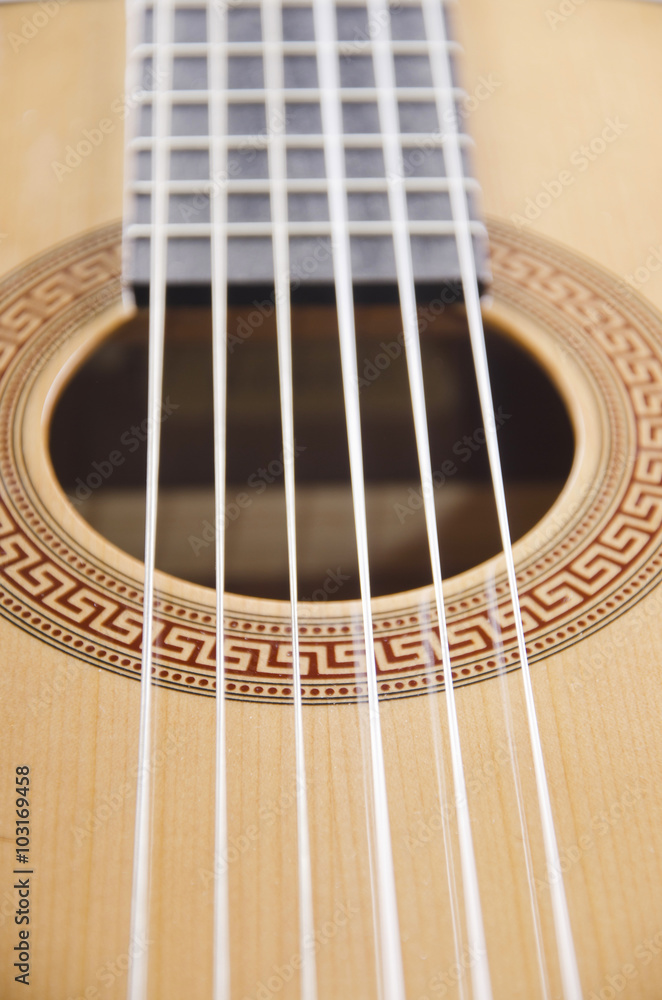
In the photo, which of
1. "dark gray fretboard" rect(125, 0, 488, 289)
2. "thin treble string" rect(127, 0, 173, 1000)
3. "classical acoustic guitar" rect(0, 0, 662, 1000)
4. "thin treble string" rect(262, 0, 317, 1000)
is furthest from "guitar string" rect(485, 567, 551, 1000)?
"dark gray fretboard" rect(125, 0, 488, 289)

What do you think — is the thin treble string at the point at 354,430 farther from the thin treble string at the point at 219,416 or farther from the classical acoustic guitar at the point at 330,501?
the thin treble string at the point at 219,416

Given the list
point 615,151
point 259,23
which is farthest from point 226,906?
point 259,23

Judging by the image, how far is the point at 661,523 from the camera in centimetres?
92

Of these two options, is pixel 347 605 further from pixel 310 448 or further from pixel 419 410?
pixel 310 448

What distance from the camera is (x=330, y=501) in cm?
116

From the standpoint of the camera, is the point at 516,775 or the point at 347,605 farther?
the point at 347,605

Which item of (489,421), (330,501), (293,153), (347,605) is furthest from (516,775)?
(293,153)

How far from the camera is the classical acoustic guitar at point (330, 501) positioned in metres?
0.69

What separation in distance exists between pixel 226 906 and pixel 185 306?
67 cm

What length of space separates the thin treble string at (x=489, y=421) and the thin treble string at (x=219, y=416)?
223 mm

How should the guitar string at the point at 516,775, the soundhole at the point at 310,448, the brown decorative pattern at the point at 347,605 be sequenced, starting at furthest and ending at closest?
the soundhole at the point at 310,448 → the brown decorative pattern at the point at 347,605 → the guitar string at the point at 516,775

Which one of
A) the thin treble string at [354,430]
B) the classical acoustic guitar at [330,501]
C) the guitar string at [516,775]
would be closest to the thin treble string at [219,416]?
the classical acoustic guitar at [330,501]

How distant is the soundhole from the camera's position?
1.09 meters

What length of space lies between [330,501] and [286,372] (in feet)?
0.72
